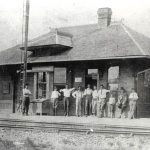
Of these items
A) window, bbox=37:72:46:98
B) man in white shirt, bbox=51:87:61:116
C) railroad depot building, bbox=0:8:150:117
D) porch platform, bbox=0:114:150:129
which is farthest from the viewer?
window, bbox=37:72:46:98

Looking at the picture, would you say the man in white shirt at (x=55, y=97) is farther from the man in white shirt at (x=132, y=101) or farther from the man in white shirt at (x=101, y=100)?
the man in white shirt at (x=132, y=101)

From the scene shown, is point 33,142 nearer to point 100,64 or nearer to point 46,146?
point 46,146

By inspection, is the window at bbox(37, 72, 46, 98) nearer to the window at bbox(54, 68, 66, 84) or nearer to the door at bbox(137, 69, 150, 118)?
the window at bbox(54, 68, 66, 84)

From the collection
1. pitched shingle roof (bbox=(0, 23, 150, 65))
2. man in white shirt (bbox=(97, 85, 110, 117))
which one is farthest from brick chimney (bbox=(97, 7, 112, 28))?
man in white shirt (bbox=(97, 85, 110, 117))

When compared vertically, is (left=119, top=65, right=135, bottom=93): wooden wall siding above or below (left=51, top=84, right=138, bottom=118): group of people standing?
above

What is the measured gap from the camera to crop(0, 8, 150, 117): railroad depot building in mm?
21250

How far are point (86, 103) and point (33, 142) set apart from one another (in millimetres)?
6472

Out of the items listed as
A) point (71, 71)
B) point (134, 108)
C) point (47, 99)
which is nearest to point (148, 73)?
point (134, 108)

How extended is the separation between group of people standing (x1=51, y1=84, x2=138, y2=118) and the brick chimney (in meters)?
Result: 6.16

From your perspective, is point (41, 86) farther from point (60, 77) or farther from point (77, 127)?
point (77, 127)

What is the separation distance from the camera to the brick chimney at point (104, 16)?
26250 mm

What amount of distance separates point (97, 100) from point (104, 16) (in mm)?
7673

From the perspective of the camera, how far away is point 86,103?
21531 mm

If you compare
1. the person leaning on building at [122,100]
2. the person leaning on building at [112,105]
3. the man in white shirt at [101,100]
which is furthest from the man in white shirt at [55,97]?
the person leaning on building at [122,100]
